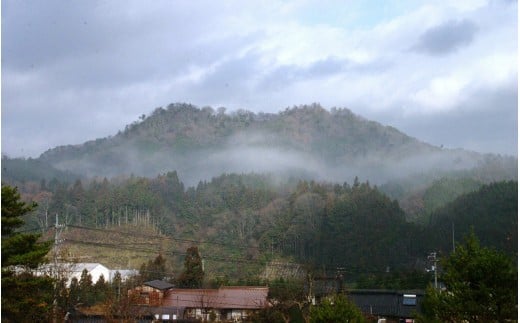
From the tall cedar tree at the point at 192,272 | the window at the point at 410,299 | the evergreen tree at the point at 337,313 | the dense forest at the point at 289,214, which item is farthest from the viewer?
the dense forest at the point at 289,214

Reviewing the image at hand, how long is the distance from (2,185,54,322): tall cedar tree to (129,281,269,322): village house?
51.7 ft

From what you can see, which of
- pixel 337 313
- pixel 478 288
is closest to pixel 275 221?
pixel 337 313

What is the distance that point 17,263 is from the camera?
17.0 m

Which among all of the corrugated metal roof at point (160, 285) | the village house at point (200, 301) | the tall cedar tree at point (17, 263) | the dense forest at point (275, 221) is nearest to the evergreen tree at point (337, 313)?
the tall cedar tree at point (17, 263)

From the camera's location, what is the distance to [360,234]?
181ft

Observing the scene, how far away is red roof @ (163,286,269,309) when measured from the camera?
35.7m

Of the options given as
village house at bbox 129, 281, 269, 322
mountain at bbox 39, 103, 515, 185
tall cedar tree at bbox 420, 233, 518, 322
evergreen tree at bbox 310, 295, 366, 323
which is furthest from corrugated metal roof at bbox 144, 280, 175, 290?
mountain at bbox 39, 103, 515, 185

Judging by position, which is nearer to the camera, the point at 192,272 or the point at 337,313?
the point at 337,313

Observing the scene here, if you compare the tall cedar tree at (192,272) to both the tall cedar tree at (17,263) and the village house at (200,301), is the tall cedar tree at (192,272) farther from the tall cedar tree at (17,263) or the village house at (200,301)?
the tall cedar tree at (17,263)

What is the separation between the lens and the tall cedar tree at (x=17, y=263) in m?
16.9

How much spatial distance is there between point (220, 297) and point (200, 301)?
2259 mm

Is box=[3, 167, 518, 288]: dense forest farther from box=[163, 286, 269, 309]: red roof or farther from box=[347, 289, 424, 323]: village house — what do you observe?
box=[163, 286, 269, 309]: red roof

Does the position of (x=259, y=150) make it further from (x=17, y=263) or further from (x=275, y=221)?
(x=17, y=263)

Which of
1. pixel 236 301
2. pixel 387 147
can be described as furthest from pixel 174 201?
pixel 387 147
